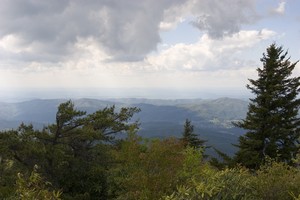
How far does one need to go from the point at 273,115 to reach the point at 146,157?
18750 millimetres

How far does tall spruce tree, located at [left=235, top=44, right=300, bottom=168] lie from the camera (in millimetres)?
31031

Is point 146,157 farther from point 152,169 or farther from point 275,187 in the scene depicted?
point 275,187

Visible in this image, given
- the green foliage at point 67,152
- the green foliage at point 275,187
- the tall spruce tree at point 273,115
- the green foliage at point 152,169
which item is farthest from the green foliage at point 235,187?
the tall spruce tree at point 273,115

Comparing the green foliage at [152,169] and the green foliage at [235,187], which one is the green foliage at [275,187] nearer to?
the green foliage at [235,187]

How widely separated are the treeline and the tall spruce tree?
96 millimetres

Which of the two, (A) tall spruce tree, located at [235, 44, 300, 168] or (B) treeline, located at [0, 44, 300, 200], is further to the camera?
(A) tall spruce tree, located at [235, 44, 300, 168]

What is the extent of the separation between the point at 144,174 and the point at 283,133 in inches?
797

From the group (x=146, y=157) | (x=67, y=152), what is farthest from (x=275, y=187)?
(x=67, y=152)

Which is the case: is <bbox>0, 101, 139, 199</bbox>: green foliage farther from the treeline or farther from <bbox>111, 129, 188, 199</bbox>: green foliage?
<bbox>111, 129, 188, 199</bbox>: green foliage

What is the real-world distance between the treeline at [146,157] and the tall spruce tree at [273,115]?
0.10 meters

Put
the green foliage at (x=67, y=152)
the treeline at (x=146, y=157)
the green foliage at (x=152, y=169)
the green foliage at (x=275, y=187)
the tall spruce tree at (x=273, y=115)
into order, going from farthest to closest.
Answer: the tall spruce tree at (x=273, y=115) < the green foliage at (x=67, y=152) < the green foliage at (x=152, y=169) < the treeline at (x=146, y=157) < the green foliage at (x=275, y=187)

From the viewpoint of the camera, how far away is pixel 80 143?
2783cm

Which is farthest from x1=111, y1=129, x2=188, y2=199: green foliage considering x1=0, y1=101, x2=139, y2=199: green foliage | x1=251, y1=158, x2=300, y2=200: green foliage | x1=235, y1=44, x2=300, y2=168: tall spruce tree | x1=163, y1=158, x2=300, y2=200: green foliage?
x1=235, y1=44, x2=300, y2=168: tall spruce tree

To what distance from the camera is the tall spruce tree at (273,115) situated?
1222 inches
